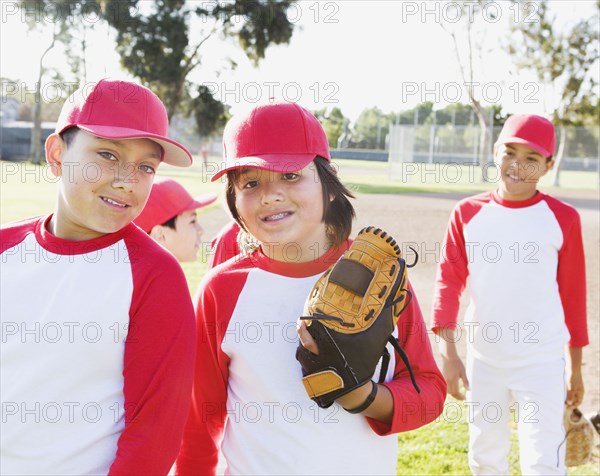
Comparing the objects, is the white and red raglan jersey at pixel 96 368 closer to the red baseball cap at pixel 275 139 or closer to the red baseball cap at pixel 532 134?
the red baseball cap at pixel 275 139

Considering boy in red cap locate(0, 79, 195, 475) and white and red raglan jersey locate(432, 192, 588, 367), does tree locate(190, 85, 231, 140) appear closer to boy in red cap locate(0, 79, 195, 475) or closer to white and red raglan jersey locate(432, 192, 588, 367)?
white and red raglan jersey locate(432, 192, 588, 367)

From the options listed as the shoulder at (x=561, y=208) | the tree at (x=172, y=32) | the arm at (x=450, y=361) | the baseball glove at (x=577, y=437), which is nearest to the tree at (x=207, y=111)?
the tree at (x=172, y=32)

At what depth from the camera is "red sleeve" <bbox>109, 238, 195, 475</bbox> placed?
1.59 metres

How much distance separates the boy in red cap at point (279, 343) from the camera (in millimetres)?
1761

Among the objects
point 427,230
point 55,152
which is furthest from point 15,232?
point 427,230

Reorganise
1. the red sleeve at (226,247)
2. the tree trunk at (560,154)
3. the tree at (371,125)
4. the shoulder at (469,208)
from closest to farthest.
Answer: the red sleeve at (226,247), the shoulder at (469,208), the tree trunk at (560,154), the tree at (371,125)

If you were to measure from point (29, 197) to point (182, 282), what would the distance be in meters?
15.2

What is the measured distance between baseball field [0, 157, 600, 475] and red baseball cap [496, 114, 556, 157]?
2.96 ft

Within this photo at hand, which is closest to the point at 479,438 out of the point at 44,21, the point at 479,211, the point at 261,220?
the point at 479,211

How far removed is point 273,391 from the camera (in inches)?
70.4

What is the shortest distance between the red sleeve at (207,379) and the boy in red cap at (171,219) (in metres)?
0.90

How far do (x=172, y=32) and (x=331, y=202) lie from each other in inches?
1287

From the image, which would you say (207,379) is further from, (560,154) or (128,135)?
(560,154)

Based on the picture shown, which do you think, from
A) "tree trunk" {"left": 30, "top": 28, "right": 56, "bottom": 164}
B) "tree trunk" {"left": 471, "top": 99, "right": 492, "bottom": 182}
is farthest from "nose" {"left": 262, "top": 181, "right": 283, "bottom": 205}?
"tree trunk" {"left": 30, "top": 28, "right": 56, "bottom": 164}
